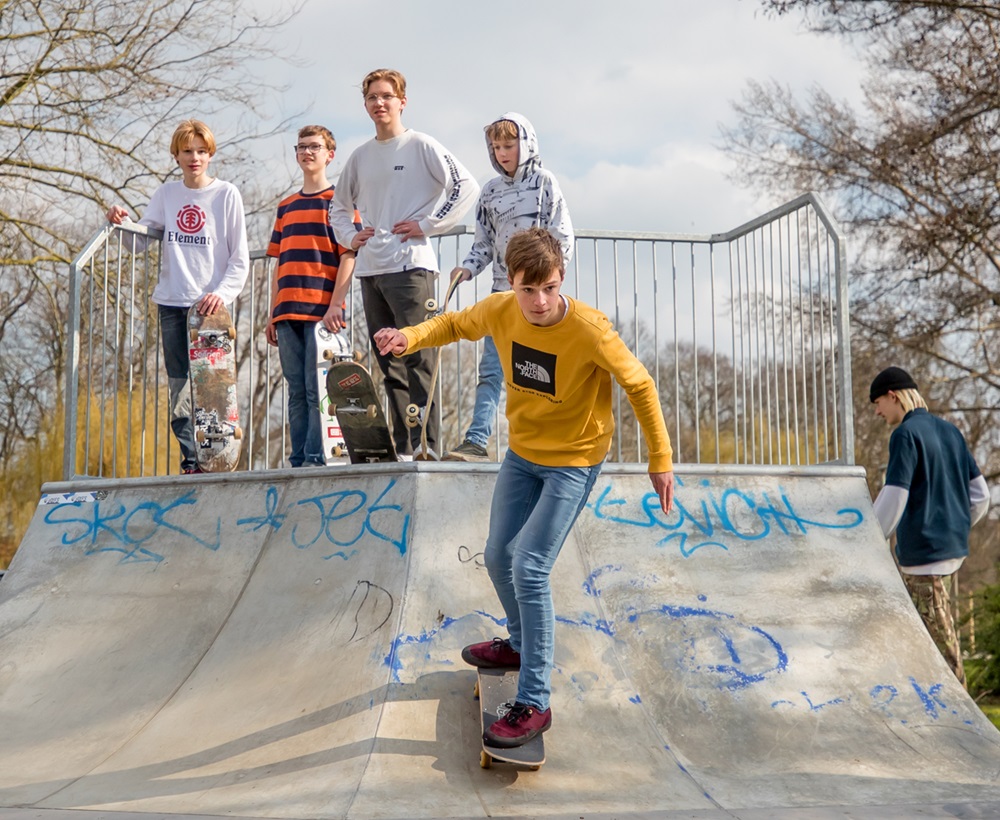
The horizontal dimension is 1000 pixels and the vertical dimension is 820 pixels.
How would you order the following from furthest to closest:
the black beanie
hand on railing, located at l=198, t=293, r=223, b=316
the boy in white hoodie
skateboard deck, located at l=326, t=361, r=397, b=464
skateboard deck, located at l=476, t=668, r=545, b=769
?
1. hand on railing, located at l=198, t=293, r=223, b=316
2. the black beanie
3. the boy in white hoodie
4. skateboard deck, located at l=326, t=361, r=397, b=464
5. skateboard deck, located at l=476, t=668, r=545, b=769

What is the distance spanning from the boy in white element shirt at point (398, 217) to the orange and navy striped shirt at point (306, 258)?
250mm

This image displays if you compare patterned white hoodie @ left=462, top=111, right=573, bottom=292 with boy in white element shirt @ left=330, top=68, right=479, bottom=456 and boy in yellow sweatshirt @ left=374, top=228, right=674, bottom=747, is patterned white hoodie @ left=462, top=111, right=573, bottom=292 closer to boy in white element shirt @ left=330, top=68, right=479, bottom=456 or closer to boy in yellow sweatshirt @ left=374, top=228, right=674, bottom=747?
boy in white element shirt @ left=330, top=68, right=479, bottom=456

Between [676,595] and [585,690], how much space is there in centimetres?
89

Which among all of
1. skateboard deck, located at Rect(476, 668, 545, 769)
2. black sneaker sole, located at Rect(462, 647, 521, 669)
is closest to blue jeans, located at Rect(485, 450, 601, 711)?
skateboard deck, located at Rect(476, 668, 545, 769)

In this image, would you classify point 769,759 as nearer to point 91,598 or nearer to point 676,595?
point 676,595

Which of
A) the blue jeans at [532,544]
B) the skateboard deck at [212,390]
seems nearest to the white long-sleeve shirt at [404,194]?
the skateboard deck at [212,390]

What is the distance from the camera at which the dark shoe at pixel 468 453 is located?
18.6 ft

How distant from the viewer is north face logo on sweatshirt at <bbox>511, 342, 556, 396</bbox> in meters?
4.23

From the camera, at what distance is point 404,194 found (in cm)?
636

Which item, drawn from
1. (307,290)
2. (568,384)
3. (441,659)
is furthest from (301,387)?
(568,384)

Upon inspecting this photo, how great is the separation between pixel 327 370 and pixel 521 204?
75.3 inches

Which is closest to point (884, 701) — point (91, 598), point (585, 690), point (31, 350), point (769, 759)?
point (769, 759)

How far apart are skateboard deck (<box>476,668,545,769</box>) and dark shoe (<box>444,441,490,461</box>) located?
1.42 meters

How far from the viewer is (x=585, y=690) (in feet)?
15.5
